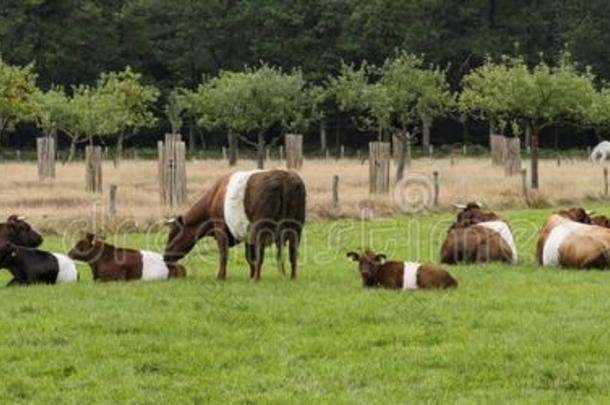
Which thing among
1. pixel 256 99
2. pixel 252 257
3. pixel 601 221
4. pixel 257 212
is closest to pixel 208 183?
pixel 256 99

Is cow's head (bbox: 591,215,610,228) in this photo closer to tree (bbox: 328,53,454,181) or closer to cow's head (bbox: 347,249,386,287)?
cow's head (bbox: 347,249,386,287)

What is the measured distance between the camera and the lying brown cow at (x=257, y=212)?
15.3 meters

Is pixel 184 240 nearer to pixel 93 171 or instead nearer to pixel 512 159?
pixel 93 171

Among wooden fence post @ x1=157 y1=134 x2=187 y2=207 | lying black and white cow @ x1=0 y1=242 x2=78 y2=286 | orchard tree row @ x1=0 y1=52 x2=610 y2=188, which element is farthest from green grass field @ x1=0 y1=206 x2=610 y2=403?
orchard tree row @ x1=0 y1=52 x2=610 y2=188

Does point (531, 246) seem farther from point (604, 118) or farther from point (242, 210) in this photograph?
point (604, 118)

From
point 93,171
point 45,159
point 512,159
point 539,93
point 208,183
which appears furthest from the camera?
point 512,159

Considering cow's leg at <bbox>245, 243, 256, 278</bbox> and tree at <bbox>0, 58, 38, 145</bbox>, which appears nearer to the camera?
cow's leg at <bbox>245, 243, 256, 278</bbox>

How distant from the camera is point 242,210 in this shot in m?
→ 15.6

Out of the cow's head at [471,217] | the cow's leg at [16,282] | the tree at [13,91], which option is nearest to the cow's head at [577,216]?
the cow's head at [471,217]

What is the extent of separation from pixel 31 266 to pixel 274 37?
63.1m

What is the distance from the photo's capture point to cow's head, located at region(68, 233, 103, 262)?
15594 millimetres

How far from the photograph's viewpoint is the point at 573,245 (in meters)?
16.8

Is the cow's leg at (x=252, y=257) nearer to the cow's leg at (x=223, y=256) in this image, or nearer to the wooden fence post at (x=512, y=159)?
the cow's leg at (x=223, y=256)

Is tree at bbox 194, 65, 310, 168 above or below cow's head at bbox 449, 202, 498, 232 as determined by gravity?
above
